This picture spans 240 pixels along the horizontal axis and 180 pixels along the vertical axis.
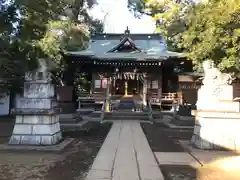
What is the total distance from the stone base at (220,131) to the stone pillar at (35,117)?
16.2 ft

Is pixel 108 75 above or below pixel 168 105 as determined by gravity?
above

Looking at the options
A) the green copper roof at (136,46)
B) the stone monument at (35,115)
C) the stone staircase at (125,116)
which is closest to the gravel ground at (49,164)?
the stone monument at (35,115)

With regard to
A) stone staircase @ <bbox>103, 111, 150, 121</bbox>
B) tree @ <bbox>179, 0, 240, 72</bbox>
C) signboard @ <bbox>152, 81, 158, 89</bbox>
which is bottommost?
stone staircase @ <bbox>103, 111, 150, 121</bbox>

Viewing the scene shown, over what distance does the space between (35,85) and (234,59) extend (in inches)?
293

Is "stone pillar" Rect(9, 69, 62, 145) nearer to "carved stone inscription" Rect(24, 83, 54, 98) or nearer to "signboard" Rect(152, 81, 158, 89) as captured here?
"carved stone inscription" Rect(24, 83, 54, 98)

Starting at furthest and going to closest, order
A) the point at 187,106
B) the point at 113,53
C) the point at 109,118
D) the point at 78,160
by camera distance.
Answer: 1. the point at 113,53
2. the point at 109,118
3. the point at 187,106
4. the point at 78,160

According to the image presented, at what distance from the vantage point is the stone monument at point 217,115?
1059 centimetres

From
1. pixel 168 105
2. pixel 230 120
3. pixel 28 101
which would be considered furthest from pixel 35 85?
pixel 168 105

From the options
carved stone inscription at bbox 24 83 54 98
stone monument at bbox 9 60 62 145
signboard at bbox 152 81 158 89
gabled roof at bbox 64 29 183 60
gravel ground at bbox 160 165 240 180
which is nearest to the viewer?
gravel ground at bbox 160 165 240 180

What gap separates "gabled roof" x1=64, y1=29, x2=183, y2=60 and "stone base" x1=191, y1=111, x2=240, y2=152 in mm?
17828

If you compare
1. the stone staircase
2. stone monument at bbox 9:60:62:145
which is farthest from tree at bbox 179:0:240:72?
the stone staircase

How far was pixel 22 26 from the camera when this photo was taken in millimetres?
8688

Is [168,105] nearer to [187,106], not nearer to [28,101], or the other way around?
[187,106]

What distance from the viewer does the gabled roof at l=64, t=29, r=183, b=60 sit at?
30.1 meters
